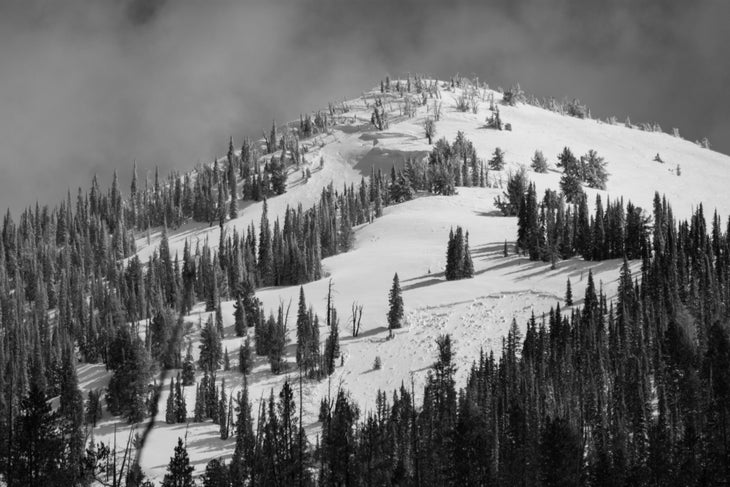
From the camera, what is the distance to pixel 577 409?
9056 centimetres

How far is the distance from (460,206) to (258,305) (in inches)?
2925

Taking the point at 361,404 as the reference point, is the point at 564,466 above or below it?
above

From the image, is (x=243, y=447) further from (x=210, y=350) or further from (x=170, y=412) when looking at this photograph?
(x=210, y=350)

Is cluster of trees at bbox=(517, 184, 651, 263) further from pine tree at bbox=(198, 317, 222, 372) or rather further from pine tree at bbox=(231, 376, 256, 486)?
pine tree at bbox=(231, 376, 256, 486)

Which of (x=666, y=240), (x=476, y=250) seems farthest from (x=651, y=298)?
(x=476, y=250)

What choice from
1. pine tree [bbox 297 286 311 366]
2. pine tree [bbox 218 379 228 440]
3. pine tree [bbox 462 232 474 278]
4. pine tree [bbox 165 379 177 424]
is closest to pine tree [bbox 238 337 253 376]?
pine tree [bbox 218 379 228 440]

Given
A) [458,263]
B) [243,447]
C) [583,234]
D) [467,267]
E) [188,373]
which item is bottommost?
[243,447]

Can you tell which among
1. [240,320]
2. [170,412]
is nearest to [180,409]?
[170,412]

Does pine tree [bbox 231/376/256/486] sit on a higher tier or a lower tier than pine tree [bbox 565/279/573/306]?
lower

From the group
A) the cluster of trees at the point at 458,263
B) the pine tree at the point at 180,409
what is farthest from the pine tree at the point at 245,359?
the cluster of trees at the point at 458,263

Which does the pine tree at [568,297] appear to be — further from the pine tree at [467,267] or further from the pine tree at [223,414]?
the pine tree at [223,414]

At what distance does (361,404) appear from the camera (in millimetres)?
107125

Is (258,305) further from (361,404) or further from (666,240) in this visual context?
(666,240)

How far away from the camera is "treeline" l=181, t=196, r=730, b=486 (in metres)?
66.8
